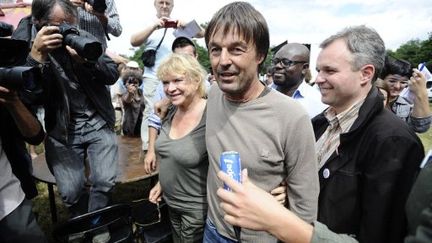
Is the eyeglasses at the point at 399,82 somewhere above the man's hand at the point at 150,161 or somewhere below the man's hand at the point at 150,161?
above

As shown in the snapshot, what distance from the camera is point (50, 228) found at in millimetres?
3865

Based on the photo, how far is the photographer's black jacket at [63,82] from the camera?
2.36m

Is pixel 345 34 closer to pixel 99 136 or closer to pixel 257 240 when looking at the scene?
pixel 257 240

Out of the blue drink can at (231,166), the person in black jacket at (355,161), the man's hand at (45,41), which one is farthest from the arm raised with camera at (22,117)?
the person in black jacket at (355,161)

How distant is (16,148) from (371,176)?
6.63ft

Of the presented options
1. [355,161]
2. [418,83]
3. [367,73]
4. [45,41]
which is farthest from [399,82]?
[45,41]

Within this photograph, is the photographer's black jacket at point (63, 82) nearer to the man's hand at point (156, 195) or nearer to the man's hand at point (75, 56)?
the man's hand at point (75, 56)

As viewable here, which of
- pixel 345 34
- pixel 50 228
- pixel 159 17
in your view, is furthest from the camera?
pixel 159 17

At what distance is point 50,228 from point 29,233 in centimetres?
241

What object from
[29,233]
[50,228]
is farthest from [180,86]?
[50,228]

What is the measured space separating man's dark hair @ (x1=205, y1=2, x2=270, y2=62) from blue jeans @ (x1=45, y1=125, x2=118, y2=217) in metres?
1.60

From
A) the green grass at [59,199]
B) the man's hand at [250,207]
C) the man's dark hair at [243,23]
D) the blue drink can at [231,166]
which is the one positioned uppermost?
the man's dark hair at [243,23]

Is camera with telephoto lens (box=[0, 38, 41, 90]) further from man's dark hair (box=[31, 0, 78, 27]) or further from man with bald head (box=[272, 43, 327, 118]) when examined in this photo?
man with bald head (box=[272, 43, 327, 118])

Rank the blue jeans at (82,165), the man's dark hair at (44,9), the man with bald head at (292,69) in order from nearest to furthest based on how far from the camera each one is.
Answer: the man's dark hair at (44,9)
the blue jeans at (82,165)
the man with bald head at (292,69)
